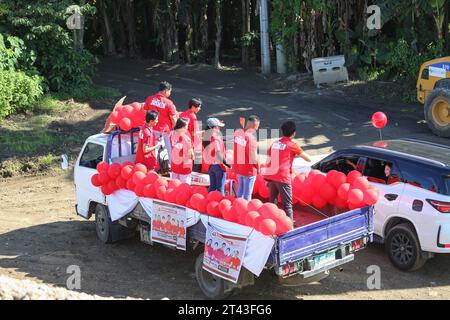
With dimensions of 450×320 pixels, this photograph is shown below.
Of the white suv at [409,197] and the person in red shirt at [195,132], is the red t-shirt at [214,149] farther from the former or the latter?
the white suv at [409,197]

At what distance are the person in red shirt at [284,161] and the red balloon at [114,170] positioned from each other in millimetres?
2572

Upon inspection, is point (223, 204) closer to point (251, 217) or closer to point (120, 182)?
point (251, 217)

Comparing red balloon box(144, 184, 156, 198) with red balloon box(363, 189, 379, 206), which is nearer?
red balloon box(363, 189, 379, 206)

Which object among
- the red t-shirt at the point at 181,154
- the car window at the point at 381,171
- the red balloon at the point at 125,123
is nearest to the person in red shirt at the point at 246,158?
the red t-shirt at the point at 181,154

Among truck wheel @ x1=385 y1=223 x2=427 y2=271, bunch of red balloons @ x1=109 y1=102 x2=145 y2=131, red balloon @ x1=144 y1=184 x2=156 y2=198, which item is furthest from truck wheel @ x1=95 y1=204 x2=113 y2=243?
truck wheel @ x1=385 y1=223 x2=427 y2=271

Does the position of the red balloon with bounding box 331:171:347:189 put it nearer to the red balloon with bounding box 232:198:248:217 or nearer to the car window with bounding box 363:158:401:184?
the car window with bounding box 363:158:401:184

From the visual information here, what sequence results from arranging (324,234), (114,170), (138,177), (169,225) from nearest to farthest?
(324,234), (169,225), (138,177), (114,170)

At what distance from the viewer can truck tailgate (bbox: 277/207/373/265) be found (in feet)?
25.9

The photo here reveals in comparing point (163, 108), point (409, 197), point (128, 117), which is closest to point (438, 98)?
point (409, 197)

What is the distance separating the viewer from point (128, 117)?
11.2 meters

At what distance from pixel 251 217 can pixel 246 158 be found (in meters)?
1.34

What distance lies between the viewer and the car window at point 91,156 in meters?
11.4

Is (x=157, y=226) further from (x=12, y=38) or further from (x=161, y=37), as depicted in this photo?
(x=161, y=37)

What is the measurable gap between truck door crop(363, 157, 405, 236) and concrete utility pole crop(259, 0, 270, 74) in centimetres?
1608
